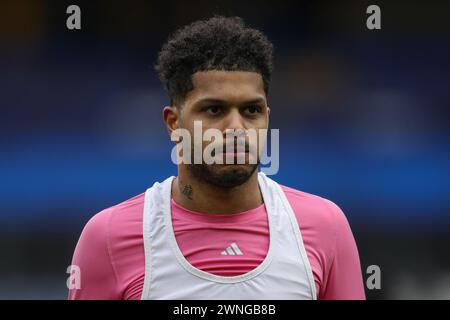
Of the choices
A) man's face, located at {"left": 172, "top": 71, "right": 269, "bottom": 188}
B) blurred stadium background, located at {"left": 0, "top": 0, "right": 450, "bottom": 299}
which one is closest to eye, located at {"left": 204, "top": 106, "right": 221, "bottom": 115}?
man's face, located at {"left": 172, "top": 71, "right": 269, "bottom": 188}

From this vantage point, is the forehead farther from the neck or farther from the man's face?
the neck

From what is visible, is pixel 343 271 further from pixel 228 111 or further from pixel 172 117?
pixel 172 117

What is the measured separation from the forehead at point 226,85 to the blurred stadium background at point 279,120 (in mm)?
2514

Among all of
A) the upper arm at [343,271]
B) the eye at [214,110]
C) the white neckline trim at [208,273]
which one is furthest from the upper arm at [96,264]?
the upper arm at [343,271]

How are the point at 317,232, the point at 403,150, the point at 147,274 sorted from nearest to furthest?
the point at 147,274, the point at 317,232, the point at 403,150

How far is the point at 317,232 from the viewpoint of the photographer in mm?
2273

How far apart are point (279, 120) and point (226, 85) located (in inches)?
110

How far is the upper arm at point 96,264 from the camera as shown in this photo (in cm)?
220

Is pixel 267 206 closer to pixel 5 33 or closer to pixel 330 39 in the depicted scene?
pixel 330 39

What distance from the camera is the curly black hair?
7.34 feet

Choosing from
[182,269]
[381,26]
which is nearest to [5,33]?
[381,26]

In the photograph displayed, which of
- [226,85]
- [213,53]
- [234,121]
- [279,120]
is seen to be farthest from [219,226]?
[279,120]

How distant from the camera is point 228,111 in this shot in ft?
7.12

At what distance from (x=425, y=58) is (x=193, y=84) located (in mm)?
3206
